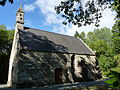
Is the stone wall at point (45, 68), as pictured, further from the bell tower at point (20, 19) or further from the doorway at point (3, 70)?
A: the doorway at point (3, 70)

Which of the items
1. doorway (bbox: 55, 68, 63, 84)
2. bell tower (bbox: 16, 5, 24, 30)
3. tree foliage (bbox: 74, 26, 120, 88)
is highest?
bell tower (bbox: 16, 5, 24, 30)

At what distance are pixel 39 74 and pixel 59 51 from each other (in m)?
4.68

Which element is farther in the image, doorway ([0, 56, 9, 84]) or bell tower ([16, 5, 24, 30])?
doorway ([0, 56, 9, 84])

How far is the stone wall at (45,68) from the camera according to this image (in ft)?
44.7

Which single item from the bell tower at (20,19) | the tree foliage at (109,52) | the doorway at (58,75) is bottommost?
the doorway at (58,75)

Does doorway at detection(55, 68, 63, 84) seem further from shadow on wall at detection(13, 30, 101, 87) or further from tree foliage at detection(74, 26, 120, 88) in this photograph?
tree foliage at detection(74, 26, 120, 88)

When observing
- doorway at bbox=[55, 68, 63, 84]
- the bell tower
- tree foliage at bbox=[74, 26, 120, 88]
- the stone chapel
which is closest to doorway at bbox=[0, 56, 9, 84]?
the stone chapel

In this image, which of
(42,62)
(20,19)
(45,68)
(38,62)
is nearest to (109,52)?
(45,68)

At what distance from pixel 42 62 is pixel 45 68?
0.93m

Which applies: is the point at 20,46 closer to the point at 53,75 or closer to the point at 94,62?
the point at 53,75

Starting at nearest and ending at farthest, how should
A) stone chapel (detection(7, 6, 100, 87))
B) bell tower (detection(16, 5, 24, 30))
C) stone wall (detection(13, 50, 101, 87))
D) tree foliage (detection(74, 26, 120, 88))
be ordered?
tree foliage (detection(74, 26, 120, 88)) < stone wall (detection(13, 50, 101, 87)) < stone chapel (detection(7, 6, 100, 87)) < bell tower (detection(16, 5, 24, 30))

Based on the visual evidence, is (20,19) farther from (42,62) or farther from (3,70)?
(3,70)

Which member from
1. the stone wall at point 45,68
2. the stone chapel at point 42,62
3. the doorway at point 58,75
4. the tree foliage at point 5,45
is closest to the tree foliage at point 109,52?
the stone chapel at point 42,62

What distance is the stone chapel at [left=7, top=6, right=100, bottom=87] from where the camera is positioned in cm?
1388
